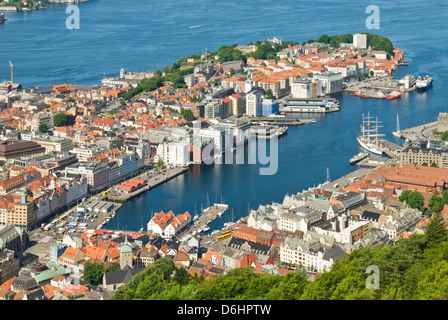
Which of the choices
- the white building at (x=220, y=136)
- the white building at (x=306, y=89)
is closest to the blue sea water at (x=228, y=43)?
the white building at (x=306, y=89)

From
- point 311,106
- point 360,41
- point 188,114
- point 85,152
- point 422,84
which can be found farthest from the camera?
point 360,41

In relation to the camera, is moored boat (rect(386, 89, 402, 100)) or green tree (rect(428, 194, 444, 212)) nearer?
green tree (rect(428, 194, 444, 212))

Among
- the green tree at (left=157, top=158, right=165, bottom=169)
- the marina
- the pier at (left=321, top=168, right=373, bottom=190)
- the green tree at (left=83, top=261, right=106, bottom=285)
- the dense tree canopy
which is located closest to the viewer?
the dense tree canopy

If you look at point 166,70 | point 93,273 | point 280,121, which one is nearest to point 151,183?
point 93,273

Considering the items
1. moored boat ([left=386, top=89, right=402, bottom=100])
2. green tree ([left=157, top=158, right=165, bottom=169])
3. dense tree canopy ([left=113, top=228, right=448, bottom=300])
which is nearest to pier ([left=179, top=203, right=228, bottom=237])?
dense tree canopy ([left=113, top=228, right=448, bottom=300])

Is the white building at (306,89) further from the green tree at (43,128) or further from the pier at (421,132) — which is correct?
the green tree at (43,128)

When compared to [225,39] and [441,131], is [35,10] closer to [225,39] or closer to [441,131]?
[225,39]

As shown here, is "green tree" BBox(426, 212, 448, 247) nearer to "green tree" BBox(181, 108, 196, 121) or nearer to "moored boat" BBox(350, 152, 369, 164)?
"moored boat" BBox(350, 152, 369, 164)

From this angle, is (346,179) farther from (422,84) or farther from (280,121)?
(422,84)
